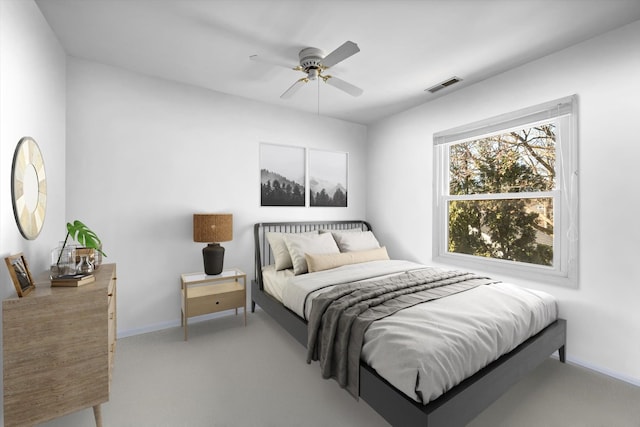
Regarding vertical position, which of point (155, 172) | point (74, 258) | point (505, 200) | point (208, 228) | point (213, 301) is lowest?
point (213, 301)

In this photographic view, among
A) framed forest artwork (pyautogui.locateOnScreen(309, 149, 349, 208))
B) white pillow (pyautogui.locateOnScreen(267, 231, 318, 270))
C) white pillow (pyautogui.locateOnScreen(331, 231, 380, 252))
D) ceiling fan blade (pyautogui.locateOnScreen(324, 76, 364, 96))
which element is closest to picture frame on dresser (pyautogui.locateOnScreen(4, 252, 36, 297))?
white pillow (pyautogui.locateOnScreen(267, 231, 318, 270))

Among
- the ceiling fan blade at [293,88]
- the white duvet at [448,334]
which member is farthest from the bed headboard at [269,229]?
the ceiling fan blade at [293,88]

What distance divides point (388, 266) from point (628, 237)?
196 cm

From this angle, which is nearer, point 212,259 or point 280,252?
point 212,259

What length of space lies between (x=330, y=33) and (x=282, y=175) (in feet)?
6.47

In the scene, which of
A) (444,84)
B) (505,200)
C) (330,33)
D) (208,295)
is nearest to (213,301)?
(208,295)

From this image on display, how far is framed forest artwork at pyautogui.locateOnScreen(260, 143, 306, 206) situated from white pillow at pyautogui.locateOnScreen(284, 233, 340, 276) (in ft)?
2.35

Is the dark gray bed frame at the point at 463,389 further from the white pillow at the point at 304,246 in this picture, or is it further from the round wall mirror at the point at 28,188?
the round wall mirror at the point at 28,188

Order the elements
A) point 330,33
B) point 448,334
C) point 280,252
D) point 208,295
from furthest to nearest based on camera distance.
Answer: point 280,252 < point 208,295 < point 330,33 < point 448,334

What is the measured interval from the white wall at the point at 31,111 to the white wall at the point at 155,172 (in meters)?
0.22

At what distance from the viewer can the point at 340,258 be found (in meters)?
3.23

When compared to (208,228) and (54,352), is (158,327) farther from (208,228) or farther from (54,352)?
(54,352)

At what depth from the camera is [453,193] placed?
3.56 metres

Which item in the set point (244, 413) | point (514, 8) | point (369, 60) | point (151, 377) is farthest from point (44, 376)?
point (514, 8)
